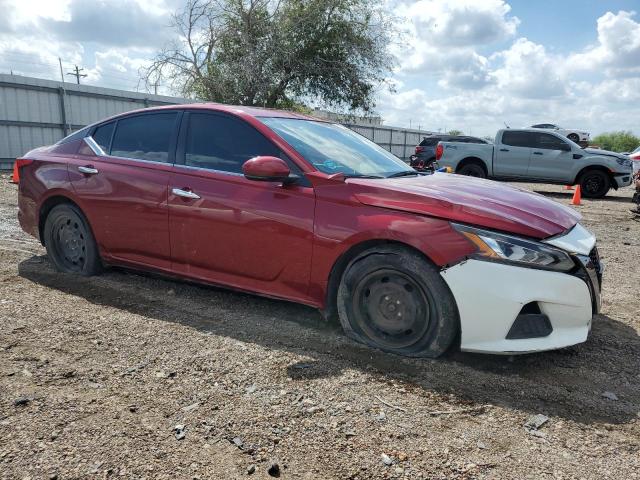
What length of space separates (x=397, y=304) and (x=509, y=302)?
26.2 inches

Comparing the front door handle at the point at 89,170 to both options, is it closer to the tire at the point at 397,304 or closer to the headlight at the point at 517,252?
the tire at the point at 397,304

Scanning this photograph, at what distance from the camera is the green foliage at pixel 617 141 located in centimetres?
6025

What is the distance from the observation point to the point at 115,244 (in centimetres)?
452

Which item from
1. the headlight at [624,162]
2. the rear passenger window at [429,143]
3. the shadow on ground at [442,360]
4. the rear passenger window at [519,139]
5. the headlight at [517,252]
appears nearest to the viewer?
the shadow on ground at [442,360]

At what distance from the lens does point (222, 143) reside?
4.02 meters

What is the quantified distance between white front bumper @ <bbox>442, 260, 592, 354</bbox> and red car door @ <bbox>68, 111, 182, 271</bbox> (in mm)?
2344

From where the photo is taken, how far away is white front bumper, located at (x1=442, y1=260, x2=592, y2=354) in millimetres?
2967

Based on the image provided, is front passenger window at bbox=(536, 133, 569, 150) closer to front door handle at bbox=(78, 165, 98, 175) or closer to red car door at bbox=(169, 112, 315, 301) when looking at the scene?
red car door at bbox=(169, 112, 315, 301)

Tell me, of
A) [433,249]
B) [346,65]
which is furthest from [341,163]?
[346,65]

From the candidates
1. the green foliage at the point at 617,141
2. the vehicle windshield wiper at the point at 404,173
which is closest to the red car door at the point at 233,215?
the vehicle windshield wiper at the point at 404,173

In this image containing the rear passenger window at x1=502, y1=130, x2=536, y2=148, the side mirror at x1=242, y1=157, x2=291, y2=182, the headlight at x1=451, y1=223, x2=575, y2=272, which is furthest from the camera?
the rear passenger window at x1=502, y1=130, x2=536, y2=148

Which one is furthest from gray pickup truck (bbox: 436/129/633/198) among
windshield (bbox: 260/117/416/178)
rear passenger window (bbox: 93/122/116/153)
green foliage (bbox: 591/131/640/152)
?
green foliage (bbox: 591/131/640/152)

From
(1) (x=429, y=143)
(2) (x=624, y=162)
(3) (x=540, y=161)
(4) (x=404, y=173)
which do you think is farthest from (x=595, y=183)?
(4) (x=404, y=173)

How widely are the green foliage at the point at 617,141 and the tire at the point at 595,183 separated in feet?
168
